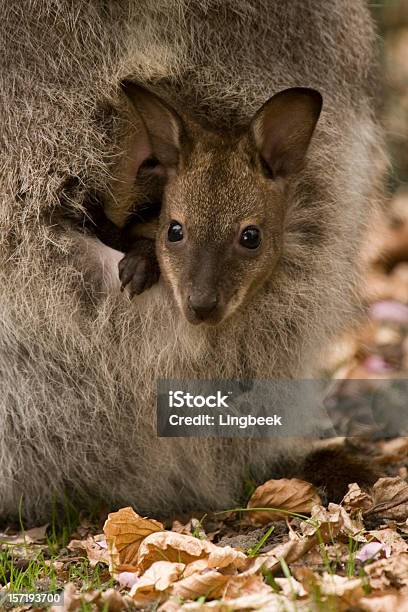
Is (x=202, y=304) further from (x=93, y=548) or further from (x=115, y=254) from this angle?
(x=93, y=548)

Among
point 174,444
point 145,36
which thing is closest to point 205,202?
point 145,36

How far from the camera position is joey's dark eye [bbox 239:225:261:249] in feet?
9.21

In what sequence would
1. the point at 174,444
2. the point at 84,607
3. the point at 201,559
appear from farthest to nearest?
the point at 174,444 < the point at 201,559 < the point at 84,607

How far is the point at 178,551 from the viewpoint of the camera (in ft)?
8.97

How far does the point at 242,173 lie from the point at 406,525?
3.48 feet

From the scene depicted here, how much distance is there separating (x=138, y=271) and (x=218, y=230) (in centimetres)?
31

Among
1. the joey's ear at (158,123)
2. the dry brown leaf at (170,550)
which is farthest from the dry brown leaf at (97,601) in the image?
the joey's ear at (158,123)

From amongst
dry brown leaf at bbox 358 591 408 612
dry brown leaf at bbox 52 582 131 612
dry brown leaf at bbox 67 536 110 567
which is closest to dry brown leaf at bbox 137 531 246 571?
A: dry brown leaf at bbox 67 536 110 567

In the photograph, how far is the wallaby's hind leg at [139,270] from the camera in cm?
297

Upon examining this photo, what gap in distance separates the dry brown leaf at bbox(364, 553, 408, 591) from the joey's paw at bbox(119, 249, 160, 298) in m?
0.99

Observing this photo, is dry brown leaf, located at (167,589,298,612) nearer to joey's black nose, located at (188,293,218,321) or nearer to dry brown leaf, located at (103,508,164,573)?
dry brown leaf, located at (103,508,164,573)

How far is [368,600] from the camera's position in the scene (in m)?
2.25

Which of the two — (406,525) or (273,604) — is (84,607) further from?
(406,525)

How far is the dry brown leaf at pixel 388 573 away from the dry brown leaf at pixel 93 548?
0.74 meters
